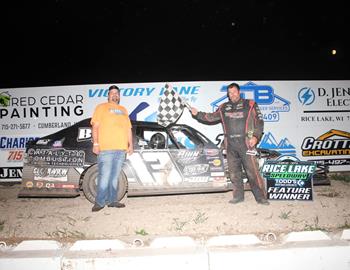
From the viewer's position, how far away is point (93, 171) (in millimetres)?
5211

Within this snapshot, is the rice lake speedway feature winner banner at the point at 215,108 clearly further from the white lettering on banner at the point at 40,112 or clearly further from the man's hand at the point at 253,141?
the man's hand at the point at 253,141

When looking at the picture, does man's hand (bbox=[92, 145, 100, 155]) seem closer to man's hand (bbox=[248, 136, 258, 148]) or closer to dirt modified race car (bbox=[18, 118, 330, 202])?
dirt modified race car (bbox=[18, 118, 330, 202])

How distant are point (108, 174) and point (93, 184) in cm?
57

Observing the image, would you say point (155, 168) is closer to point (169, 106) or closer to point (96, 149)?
point (96, 149)

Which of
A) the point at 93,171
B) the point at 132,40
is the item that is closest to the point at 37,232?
the point at 93,171

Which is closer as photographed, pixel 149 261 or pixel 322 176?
pixel 149 261

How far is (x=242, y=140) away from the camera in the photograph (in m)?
5.07

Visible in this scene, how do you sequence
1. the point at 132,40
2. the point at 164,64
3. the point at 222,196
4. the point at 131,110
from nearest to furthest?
the point at 222,196, the point at 131,110, the point at 164,64, the point at 132,40

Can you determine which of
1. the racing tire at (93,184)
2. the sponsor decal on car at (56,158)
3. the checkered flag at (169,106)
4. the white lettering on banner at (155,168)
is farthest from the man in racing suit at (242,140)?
the sponsor decal on car at (56,158)

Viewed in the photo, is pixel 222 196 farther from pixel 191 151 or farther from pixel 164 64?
pixel 164 64

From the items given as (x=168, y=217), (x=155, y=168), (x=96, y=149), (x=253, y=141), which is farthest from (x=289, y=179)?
(x=96, y=149)

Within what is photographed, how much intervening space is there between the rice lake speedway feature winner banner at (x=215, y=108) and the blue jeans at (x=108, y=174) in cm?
318

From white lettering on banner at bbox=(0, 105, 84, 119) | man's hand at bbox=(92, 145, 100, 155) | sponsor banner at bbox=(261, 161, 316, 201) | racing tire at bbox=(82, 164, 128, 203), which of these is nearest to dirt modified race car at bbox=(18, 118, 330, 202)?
racing tire at bbox=(82, 164, 128, 203)

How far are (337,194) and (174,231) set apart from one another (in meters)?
3.11
